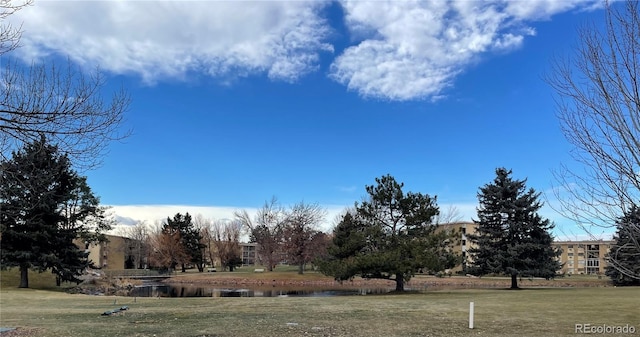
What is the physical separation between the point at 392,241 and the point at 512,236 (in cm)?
1369

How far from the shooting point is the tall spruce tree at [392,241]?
25.5 metres

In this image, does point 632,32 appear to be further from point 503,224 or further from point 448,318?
point 503,224

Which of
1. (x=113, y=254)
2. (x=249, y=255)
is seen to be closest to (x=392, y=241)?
(x=113, y=254)

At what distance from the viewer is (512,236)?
1395 inches

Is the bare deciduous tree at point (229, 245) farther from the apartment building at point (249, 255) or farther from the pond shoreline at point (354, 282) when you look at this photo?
the apartment building at point (249, 255)

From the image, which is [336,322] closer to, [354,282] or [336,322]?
[336,322]

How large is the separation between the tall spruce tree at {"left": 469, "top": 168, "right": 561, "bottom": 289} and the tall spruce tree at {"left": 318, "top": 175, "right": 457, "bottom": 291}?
31.6ft

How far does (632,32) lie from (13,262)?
1438 inches

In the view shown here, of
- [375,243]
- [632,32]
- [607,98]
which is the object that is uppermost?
[632,32]

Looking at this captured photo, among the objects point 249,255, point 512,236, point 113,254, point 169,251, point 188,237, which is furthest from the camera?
point 249,255

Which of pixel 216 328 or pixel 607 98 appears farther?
pixel 216 328

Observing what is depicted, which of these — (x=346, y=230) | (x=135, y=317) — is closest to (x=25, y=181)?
(x=135, y=317)

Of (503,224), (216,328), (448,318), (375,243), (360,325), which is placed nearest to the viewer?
(216,328)

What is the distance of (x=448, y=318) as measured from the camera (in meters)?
14.2
